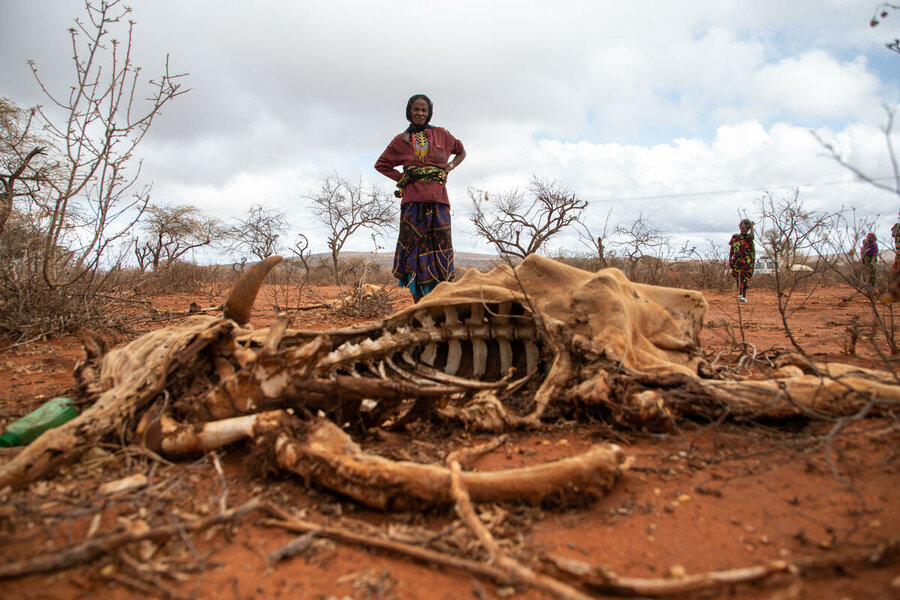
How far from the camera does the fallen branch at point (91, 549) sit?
1.32 metres

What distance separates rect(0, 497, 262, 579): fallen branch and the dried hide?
407mm

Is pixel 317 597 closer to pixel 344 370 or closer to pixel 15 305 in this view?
pixel 344 370

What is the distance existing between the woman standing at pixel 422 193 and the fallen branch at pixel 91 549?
3.97 meters

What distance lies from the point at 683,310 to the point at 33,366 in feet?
16.5

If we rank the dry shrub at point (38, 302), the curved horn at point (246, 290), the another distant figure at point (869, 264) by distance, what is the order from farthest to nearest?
the another distant figure at point (869, 264), the dry shrub at point (38, 302), the curved horn at point (246, 290)

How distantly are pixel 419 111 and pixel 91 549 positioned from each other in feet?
15.9

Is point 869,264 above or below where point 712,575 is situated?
above

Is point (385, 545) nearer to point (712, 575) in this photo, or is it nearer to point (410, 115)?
point (712, 575)

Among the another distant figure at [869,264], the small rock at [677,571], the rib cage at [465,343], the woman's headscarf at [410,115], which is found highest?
the woman's headscarf at [410,115]

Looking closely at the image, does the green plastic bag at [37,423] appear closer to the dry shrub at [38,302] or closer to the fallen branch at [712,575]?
the fallen branch at [712,575]

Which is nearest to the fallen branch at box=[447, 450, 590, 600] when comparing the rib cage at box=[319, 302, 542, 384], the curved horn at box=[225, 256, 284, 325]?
the rib cage at box=[319, 302, 542, 384]

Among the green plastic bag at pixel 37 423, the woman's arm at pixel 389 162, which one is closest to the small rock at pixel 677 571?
the green plastic bag at pixel 37 423

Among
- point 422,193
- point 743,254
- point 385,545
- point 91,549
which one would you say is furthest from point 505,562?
point 743,254

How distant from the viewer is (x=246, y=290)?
2586 millimetres
